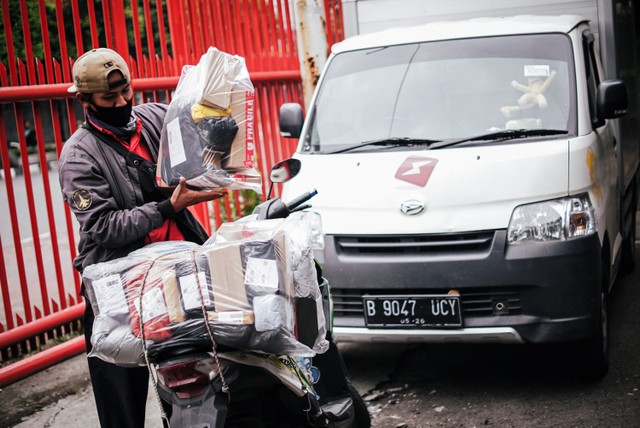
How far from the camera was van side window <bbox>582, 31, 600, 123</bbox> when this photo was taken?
5.02 meters

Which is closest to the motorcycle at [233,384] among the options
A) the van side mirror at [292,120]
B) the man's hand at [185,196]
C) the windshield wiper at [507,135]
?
the man's hand at [185,196]

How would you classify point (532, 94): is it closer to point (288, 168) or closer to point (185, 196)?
point (288, 168)

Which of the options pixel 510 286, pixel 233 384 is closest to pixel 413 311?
pixel 510 286

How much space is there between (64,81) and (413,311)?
288 cm

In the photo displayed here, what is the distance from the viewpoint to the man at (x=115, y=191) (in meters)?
3.17

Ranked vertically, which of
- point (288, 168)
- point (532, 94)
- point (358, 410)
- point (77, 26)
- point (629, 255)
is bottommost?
point (629, 255)

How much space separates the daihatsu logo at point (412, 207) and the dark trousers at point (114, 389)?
5.54ft

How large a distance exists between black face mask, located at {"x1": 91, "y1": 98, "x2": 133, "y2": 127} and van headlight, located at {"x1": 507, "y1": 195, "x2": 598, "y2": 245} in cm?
206

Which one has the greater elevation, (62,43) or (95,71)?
(62,43)

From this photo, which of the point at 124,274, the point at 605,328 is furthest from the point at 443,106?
the point at 124,274

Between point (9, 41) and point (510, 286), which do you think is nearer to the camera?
point (510, 286)

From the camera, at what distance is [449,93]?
200 inches

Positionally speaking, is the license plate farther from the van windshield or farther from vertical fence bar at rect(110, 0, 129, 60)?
vertical fence bar at rect(110, 0, 129, 60)

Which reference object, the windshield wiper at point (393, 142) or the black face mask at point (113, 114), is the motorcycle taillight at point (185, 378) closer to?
the black face mask at point (113, 114)
